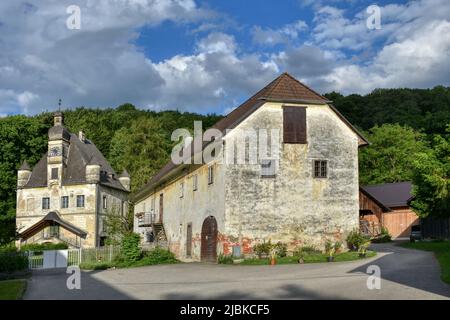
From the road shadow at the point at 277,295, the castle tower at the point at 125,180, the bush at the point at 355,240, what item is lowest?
the road shadow at the point at 277,295

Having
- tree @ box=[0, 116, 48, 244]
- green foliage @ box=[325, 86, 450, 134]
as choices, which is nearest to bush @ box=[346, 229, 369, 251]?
tree @ box=[0, 116, 48, 244]

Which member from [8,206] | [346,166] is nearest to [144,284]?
[346,166]

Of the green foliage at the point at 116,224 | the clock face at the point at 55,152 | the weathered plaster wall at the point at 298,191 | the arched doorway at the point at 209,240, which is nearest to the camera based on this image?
the weathered plaster wall at the point at 298,191

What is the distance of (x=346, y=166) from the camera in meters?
31.0

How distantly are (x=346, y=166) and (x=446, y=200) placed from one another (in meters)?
5.52

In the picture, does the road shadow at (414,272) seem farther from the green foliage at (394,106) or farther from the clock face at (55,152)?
the green foliage at (394,106)

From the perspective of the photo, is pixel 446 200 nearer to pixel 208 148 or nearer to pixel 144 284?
pixel 208 148

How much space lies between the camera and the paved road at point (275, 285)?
14.4 metres

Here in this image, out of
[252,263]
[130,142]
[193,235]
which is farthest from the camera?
[130,142]

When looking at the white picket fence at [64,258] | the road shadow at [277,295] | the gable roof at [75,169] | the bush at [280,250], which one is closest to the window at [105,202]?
the gable roof at [75,169]

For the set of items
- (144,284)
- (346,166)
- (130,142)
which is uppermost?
(130,142)

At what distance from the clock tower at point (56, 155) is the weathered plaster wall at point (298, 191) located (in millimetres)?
36643

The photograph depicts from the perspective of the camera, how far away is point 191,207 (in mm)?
34438
